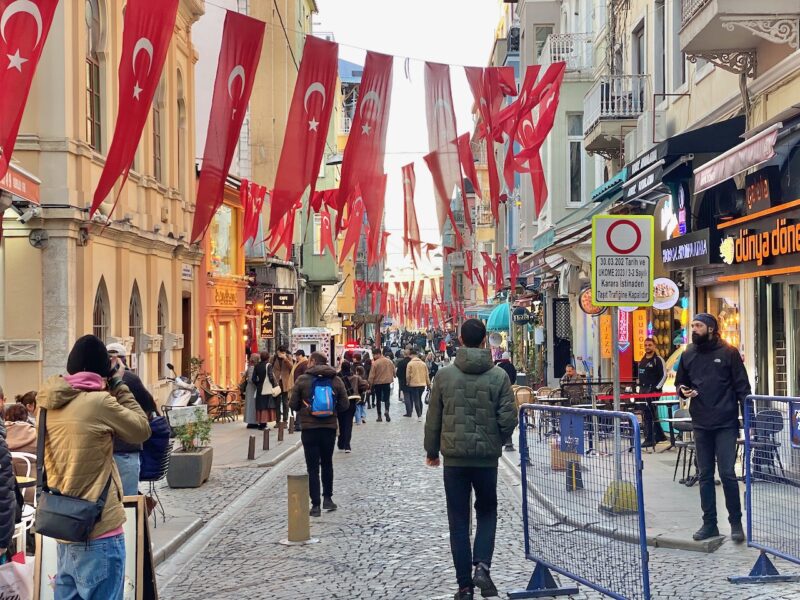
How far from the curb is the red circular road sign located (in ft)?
9.44

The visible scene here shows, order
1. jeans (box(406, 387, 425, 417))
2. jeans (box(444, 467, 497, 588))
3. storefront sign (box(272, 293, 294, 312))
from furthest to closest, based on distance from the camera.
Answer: storefront sign (box(272, 293, 294, 312)) < jeans (box(406, 387, 425, 417)) < jeans (box(444, 467, 497, 588))

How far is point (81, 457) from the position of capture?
5.79 m

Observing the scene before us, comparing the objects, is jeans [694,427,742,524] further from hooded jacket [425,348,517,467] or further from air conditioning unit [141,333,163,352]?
air conditioning unit [141,333,163,352]

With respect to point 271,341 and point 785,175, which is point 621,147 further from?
point 271,341

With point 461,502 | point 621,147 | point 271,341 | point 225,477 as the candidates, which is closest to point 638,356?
point 621,147

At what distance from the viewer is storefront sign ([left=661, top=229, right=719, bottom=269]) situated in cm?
1733

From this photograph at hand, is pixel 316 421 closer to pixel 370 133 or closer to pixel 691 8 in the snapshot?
pixel 370 133

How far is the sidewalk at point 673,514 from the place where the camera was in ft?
32.2

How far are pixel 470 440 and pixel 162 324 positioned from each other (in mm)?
20700

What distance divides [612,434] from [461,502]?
4.51 ft

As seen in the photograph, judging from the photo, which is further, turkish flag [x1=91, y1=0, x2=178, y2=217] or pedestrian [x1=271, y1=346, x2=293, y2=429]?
pedestrian [x1=271, y1=346, x2=293, y2=429]

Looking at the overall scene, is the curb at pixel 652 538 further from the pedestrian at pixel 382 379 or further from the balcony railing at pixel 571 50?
the balcony railing at pixel 571 50

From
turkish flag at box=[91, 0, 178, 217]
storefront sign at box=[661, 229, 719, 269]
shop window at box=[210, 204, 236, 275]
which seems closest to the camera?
turkish flag at box=[91, 0, 178, 217]

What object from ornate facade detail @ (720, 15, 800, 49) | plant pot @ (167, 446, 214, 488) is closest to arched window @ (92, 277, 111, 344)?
plant pot @ (167, 446, 214, 488)
